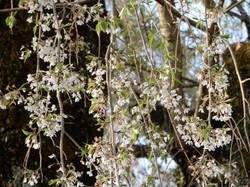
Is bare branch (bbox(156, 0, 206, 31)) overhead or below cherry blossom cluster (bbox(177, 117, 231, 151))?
overhead

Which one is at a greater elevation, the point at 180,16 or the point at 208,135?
the point at 180,16

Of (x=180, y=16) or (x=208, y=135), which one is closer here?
(x=208, y=135)

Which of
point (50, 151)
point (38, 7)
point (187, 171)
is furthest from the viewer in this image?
point (187, 171)

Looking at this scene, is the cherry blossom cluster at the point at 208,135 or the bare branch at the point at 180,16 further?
the bare branch at the point at 180,16

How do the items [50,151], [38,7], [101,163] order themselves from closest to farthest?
1. [101,163]
2. [38,7]
3. [50,151]

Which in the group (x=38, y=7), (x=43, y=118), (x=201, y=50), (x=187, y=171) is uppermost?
(x=38, y=7)

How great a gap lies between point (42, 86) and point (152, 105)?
0.41m

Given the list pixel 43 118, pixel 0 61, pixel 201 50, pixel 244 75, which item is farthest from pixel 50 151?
pixel 244 75

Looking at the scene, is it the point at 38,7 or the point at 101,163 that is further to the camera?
the point at 38,7

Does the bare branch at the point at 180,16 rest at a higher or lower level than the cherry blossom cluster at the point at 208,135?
higher

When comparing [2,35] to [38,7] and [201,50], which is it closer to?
[38,7]

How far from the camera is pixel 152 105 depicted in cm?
203

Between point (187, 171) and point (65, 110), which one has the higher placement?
point (65, 110)

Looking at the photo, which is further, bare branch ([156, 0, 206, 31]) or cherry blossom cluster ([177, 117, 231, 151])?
bare branch ([156, 0, 206, 31])
